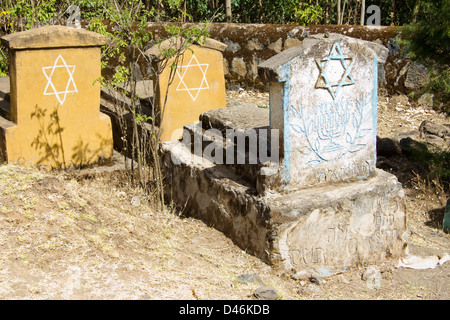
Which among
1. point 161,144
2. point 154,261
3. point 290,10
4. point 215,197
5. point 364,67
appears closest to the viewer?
point 154,261

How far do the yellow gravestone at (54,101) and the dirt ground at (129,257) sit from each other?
1.92 feet

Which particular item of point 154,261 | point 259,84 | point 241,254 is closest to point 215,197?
point 241,254

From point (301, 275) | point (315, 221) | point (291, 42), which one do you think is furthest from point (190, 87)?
point (301, 275)

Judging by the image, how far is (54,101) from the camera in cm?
589

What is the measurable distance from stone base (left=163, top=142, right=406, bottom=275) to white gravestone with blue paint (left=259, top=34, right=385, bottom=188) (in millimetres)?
154

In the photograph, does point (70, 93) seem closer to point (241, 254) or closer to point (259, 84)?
point (241, 254)

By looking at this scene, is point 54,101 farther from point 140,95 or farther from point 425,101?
point 425,101

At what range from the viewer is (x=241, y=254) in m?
4.47

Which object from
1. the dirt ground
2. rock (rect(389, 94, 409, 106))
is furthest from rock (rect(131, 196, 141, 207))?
rock (rect(389, 94, 409, 106))

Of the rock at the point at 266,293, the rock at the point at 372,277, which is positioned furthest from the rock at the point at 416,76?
the rock at the point at 266,293

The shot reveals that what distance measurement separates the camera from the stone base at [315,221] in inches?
165

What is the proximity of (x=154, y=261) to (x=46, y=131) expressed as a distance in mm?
2442

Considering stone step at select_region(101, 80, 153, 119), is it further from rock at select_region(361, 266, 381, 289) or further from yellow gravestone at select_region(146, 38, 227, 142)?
rock at select_region(361, 266, 381, 289)

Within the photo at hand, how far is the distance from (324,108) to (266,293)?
147 cm
